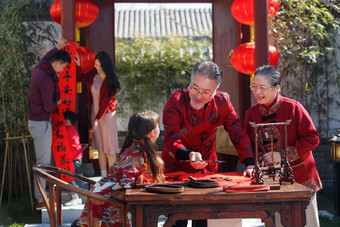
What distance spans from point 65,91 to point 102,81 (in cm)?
78

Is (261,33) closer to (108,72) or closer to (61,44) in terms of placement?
(108,72)

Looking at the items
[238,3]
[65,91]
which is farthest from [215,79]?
[238,3]

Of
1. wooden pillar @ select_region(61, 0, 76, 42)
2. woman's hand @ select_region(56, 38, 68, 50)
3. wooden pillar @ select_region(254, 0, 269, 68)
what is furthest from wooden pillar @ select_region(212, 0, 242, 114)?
woman's hand @ select_region(56, 38, 68, 50)

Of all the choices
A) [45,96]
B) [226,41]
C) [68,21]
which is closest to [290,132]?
[45,96]

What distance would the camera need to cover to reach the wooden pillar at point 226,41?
20.9ft

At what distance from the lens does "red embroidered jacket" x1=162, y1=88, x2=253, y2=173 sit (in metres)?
2.76

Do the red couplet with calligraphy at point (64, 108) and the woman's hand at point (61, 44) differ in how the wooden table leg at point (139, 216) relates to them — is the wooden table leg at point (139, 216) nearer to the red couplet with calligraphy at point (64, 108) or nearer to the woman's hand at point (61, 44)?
the red couplet with calligraphy at point (64, 108)

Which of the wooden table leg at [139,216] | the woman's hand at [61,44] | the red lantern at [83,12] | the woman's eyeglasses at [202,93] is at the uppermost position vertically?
the red lantern at [83,12]

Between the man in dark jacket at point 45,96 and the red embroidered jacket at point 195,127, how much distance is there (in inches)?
78.1

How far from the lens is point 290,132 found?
276cm

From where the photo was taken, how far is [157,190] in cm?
210

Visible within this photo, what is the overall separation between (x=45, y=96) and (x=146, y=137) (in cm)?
218

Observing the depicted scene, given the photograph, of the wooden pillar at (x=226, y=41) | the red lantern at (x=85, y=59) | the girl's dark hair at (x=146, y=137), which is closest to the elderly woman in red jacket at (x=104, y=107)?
the red lantern at (x=85, y=59)

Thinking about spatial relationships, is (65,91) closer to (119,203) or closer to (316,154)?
(119,203)
